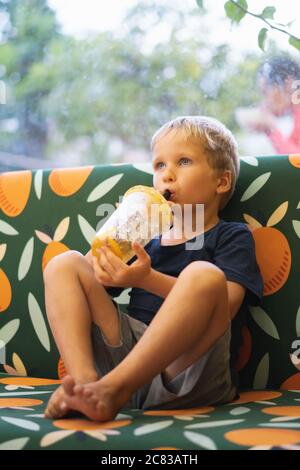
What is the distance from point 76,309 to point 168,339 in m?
0.20

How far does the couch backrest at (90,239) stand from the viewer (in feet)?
4.21

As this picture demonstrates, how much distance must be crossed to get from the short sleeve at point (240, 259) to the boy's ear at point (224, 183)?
90mm

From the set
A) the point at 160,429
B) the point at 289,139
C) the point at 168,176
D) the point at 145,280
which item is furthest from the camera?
the point at 289,139

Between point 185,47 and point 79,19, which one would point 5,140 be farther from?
point 185,47

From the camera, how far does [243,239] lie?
125 centimetres

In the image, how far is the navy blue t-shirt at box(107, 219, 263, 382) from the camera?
1196mm

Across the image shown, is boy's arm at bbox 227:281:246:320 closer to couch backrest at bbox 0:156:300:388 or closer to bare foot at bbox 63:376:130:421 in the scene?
couch backrest at bbox 0:156:300:388

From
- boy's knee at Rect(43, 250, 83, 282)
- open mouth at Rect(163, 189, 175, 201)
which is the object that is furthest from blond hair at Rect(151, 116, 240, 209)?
boy's knee at Rect(43, 250, 83, 282)

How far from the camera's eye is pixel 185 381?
107cm

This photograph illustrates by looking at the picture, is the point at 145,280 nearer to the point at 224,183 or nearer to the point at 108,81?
the point at 224,183

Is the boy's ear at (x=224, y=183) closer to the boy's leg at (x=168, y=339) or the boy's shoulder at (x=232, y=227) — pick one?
the boy's shoulder at (x=232, y=227)

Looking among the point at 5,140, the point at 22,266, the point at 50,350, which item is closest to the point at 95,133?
the point at 5,140

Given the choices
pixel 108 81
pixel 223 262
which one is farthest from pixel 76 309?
pixel 108 81

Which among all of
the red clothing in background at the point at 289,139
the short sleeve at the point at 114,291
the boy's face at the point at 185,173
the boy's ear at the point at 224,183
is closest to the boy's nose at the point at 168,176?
the boy's face at the point at 185,173
